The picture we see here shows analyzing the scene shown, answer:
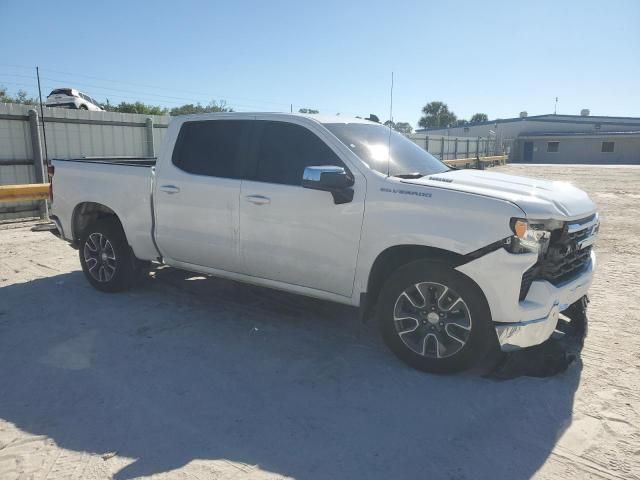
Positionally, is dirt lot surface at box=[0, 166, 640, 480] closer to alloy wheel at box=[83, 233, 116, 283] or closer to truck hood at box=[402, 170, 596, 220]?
alloy wheel at box=[83, 233, 116, 283]

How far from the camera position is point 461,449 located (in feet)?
9.70

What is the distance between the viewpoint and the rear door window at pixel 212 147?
4797 millimetres

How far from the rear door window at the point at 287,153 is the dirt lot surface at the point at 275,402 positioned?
4.77 feet

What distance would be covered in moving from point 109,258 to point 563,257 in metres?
4.66

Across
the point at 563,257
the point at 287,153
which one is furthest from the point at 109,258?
the point at 563,257

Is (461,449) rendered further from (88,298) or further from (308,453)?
(88,298)

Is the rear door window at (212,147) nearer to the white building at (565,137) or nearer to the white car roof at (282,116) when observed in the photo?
the white car roof at (282,116)

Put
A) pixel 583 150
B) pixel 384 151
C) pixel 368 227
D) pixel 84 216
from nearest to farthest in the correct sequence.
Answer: pixel 368 227
pixel 384 151
pixel 84 216
pixel 583 150

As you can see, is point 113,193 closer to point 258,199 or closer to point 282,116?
point 258,199

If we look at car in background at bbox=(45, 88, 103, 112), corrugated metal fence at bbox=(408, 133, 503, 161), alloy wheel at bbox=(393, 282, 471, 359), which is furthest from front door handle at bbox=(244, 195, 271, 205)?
corrugated metal fence at bbox=(408, 133, 503, 161)

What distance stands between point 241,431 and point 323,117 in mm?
2865

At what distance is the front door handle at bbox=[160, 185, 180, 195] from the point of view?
5.03 meters

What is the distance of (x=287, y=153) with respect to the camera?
177 inches

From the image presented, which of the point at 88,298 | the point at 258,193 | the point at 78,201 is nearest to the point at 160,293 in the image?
the point at 88,298
